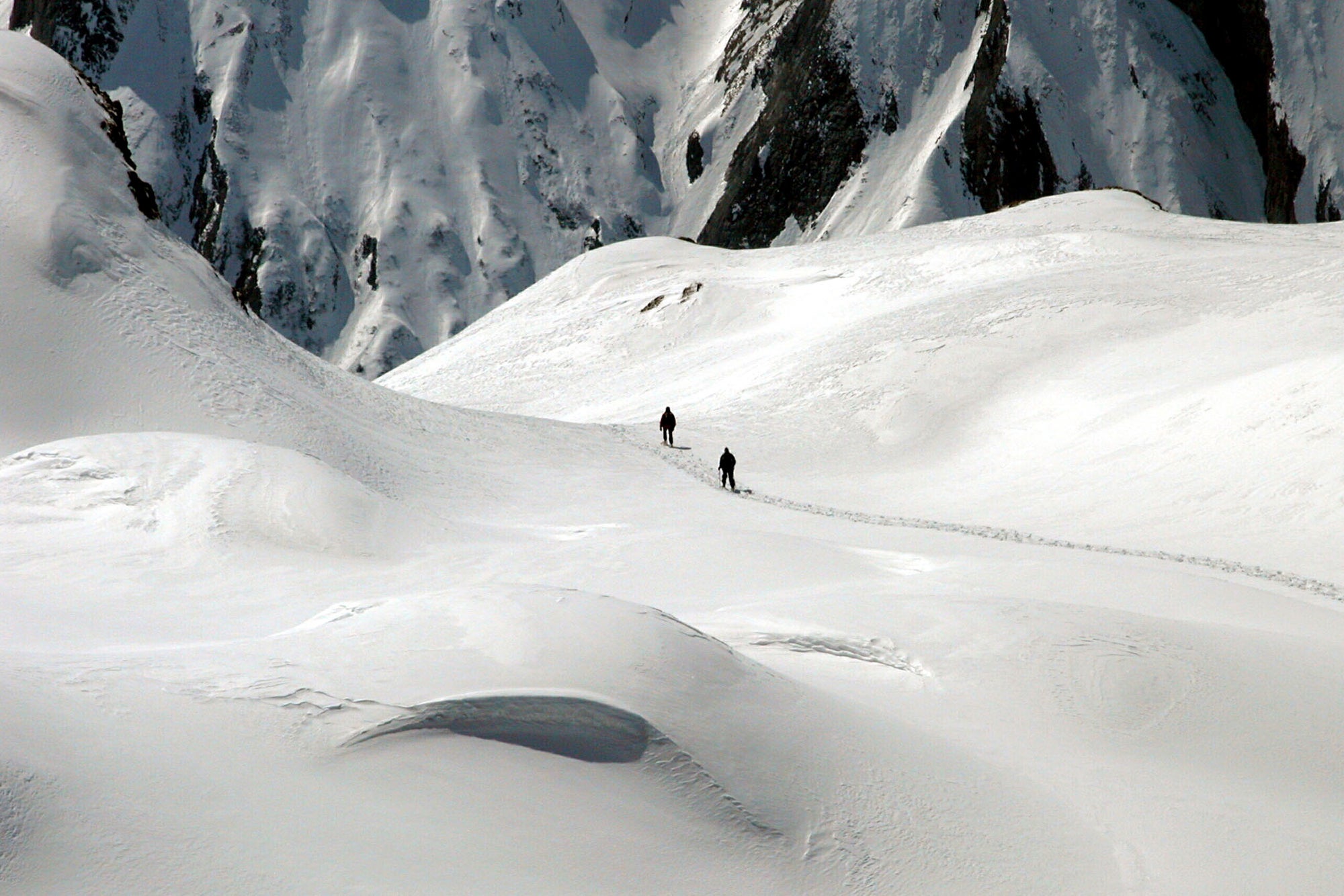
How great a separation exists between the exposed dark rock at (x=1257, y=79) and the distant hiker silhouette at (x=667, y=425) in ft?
186

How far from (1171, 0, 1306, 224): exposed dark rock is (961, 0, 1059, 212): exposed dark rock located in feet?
34.4

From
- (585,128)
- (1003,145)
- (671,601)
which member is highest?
(585,128)

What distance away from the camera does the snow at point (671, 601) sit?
5668 millimetres

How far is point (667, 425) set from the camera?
74.8 ft

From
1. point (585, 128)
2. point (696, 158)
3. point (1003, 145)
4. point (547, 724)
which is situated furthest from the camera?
point (585, 128)

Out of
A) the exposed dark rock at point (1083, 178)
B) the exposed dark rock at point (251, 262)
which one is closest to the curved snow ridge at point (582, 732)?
the exposed dark rock at point (1083, 178)

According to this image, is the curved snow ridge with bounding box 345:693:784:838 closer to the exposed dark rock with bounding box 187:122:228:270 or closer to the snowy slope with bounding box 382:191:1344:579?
the snowy slope with bounding box 382:191:1344:579

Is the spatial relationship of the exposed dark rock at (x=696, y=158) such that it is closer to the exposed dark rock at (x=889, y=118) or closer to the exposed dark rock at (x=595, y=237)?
the exposed dark rock at (x=595, y=237)

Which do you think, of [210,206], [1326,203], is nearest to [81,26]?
[210,206]

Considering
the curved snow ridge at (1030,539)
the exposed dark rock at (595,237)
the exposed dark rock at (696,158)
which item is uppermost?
the exposed dark rock at (696,158)

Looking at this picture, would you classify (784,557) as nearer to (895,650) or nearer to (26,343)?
(895,650)

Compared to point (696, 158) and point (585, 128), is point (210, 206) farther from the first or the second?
point (696, 158)

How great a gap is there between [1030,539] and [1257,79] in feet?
238

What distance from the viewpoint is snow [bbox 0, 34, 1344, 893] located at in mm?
5668
